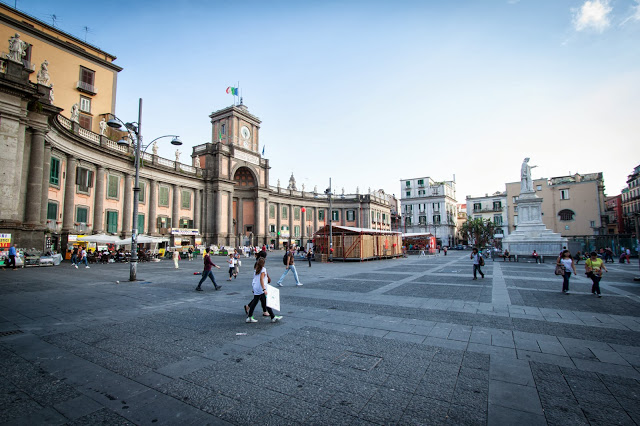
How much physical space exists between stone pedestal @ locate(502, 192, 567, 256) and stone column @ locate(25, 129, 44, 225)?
37700 millimetres

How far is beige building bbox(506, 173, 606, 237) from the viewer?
50.4 meters

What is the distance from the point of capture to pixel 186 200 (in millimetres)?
38906

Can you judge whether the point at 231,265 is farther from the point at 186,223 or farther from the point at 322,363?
the point at 186,223

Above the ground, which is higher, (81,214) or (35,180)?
(35,180)

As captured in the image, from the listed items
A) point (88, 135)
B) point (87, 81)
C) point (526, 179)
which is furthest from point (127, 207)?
point (526, 179)

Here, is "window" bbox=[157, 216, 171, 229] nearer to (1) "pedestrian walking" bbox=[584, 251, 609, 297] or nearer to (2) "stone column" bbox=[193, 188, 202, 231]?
(2) "stone column" bbox=[193, 188, 202, 231]

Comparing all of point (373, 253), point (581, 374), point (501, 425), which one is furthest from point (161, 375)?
point (373, 253)

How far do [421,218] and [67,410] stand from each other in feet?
264

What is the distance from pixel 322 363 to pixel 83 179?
3082cm

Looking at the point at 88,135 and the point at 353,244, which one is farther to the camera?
the point at 353,244

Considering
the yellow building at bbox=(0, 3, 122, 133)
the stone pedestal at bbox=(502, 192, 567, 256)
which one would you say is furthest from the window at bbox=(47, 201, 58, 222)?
the stone pedestal at bbox=(502, 192, 567, 256)

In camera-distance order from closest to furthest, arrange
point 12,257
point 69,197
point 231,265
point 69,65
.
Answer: point 231,265
point 12,257
point 69,197
point 69,65

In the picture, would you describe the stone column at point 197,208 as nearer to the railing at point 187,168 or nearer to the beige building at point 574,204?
the railing at point 187,168

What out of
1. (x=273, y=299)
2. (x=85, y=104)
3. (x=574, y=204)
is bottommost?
(x=273, y=299)
